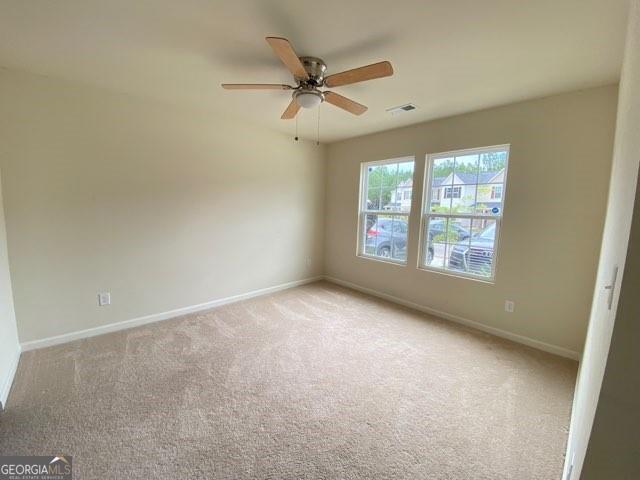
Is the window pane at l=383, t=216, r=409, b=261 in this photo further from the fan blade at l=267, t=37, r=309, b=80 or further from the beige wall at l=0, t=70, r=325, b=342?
the fan blade at l=267, t=37, r=309, b=80

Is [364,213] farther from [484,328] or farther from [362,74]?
[362,74]

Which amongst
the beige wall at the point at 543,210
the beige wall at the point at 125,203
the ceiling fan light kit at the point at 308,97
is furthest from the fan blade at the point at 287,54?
the beige wall at the point at 543,210

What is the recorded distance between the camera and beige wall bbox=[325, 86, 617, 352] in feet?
7.83

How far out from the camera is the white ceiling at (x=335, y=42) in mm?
1534

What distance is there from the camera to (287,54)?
163 centimetres

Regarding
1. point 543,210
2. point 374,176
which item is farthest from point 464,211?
point 374,176

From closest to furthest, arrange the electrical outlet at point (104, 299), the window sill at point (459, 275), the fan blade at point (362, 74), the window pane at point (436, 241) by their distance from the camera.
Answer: the fan blade at point (362, 74), the electrical outlet at point (104, 299), the window sill at point (459, 275), the window pane at point (436, 241)

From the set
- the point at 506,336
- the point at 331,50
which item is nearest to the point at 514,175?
the point at 506,336

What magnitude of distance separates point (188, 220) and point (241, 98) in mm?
1541

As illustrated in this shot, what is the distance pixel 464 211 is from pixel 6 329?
439 centimetres

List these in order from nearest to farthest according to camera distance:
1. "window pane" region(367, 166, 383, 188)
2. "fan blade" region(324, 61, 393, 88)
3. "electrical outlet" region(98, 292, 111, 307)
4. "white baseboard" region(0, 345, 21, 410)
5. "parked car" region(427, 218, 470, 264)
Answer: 1. "fan blade" region(324, 61, 393, 88)
2. "white baseboard" region(0, 345, 21, 410)
3. "electrical outlet" region(98, 292, 111, 307)
4. "parked car" region(427, 218, 470, 264)
5. "window pane" region(367, 166, 383, 188)

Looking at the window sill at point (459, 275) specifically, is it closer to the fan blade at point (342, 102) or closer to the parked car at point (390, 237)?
the parked car at point (390, 237)

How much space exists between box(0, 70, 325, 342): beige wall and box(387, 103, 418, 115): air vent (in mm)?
1717

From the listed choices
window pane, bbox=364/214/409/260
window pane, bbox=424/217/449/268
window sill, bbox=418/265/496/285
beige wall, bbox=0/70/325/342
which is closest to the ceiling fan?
beige wall, bbox=0/70/325/342
